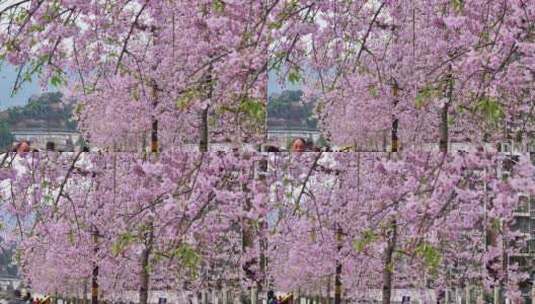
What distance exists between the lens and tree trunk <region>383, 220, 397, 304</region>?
520 centimetres

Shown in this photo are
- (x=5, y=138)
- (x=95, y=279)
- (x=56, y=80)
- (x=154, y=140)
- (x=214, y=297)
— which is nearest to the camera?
(x=56, y=80)

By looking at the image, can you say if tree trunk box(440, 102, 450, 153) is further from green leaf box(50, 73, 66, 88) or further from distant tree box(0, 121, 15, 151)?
distant tree box(0, 121, 15, 151)

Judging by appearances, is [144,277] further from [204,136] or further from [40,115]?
[40,115]

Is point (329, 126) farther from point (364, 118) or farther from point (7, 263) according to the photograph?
point (7, 263)

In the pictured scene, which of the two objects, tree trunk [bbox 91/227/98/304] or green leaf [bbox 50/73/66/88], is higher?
green leaf [bbox 50/73/66/88]

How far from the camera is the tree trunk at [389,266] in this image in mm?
5197

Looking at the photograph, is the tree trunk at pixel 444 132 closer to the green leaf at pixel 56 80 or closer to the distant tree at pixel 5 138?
the green leaf at pixel 56 80

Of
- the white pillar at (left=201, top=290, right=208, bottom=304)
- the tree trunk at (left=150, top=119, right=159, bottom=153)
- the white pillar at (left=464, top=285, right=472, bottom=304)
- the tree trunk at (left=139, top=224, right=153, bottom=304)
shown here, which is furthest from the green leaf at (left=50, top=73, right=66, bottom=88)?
the white pillar at (left=464, top=285, right=472, bottom=304)

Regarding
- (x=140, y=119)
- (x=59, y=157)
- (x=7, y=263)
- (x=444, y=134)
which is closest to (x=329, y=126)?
(x=444, y=134)

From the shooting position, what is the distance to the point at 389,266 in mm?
5117

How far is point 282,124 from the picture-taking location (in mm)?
5188

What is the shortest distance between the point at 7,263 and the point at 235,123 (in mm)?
1663

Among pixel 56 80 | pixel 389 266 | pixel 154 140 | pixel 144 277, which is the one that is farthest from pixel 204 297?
pixel 56 80

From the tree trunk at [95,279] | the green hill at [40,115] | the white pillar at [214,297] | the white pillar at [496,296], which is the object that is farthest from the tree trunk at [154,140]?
the white pillar at [496,296]
